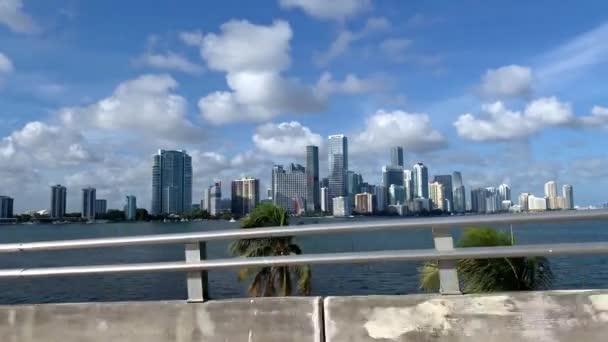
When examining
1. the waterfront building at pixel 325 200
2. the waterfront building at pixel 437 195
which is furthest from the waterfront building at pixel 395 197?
the waterfront building at pixel 325 200

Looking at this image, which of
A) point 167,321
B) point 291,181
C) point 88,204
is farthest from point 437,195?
point 167,321

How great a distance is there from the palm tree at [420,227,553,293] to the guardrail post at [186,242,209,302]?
20.7 feet

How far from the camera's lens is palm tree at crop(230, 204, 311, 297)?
14.4 meters

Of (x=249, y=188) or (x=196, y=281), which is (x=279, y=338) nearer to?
(x=196, y=281)

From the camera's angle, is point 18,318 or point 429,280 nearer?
point 18,318

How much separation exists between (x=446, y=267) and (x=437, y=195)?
192 m

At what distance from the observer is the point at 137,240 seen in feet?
16.8

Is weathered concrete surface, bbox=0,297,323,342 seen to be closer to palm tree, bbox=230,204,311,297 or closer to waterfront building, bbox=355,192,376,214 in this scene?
palm tree, bbox=230,204,311,297

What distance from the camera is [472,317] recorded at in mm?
4500

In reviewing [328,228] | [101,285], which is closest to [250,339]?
[328,228]

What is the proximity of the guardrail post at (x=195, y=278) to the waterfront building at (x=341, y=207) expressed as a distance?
554 ft

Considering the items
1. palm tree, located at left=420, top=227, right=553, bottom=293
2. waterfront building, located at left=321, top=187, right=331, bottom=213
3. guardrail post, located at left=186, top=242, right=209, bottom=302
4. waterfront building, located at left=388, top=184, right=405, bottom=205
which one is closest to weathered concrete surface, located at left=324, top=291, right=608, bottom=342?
guardrail post, located at left=186, top=242, right=209, bottom=302

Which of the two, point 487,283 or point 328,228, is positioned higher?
point 328,228

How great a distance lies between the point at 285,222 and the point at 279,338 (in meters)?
11.6
